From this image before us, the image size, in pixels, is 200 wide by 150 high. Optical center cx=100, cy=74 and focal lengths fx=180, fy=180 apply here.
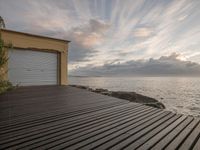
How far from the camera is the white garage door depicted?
11523 mm

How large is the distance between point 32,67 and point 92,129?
9.51 m

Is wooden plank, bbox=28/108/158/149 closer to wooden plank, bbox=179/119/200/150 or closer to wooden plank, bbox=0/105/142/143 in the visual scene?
wooden plank, bbox=0/105/142/143

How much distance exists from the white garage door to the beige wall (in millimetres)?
376

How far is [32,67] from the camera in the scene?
12352 mm

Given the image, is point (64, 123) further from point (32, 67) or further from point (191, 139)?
point (32, 67)

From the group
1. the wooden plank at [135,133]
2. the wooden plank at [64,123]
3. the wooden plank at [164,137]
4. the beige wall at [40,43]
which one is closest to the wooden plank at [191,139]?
the wooden plank at [164,137]

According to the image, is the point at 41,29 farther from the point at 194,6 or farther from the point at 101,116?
the point at 101,116

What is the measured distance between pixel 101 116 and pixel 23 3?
10.3m

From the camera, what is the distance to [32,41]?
40.8 ft

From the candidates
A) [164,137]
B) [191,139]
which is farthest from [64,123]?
[191,139]

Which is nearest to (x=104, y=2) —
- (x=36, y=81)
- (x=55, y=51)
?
(x=55, y=51)

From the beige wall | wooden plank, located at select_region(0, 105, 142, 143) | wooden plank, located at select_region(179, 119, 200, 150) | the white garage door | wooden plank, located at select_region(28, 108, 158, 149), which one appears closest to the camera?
wooden plank, located at select_region(28, 108, 158, 149)

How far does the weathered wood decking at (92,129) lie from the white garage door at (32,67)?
240 inches

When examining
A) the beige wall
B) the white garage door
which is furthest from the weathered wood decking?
the beige wall
